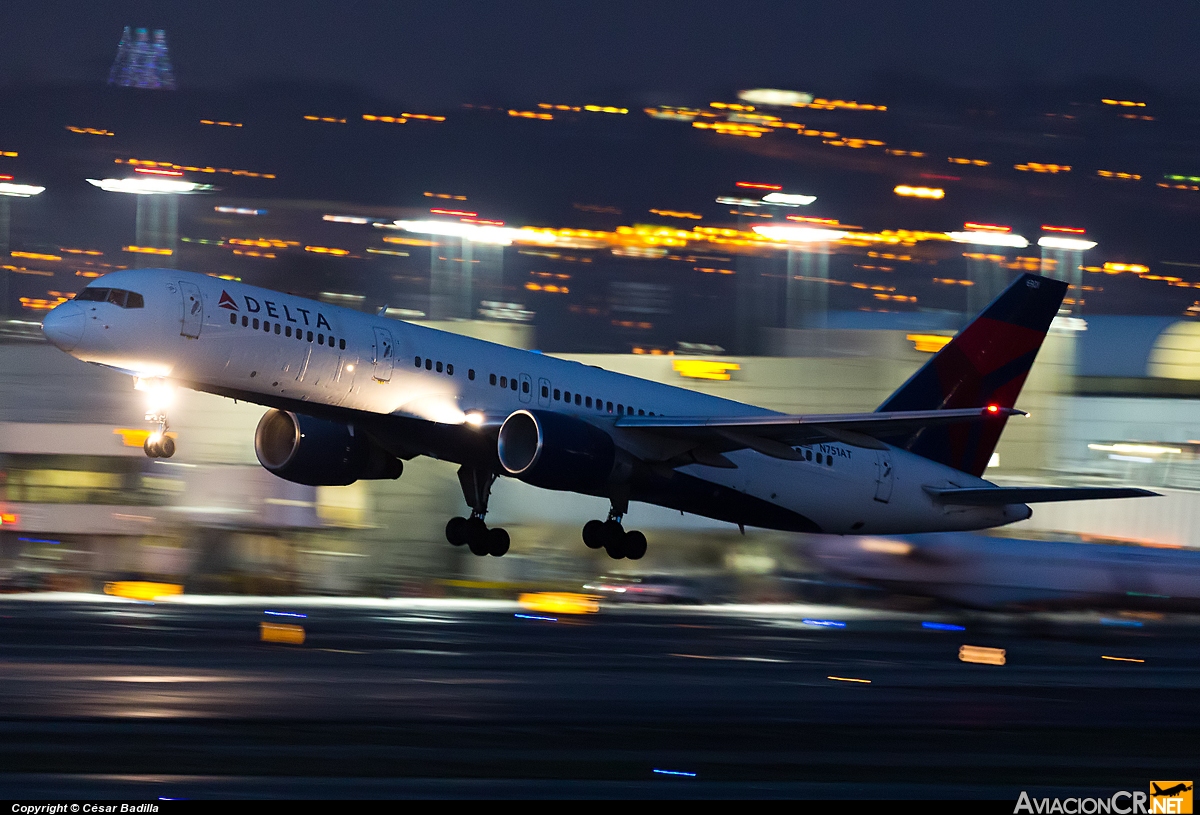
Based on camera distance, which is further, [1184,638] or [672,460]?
[1184,638]

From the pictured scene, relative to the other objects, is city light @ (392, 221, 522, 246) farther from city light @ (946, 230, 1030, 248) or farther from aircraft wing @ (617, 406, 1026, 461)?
aircraft wing @ (617, 406, 1026, 461)

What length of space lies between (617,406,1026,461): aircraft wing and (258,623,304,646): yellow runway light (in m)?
9.47

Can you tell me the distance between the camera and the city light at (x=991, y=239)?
79188 millimetres

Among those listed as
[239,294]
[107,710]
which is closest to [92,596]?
[239,294]

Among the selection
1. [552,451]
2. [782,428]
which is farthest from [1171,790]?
[552,451]

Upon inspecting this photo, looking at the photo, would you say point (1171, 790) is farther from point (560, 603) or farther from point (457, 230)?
point (457, 230)

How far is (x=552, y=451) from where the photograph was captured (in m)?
31.3

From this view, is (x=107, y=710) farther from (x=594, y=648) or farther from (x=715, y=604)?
(x=715, y=604)

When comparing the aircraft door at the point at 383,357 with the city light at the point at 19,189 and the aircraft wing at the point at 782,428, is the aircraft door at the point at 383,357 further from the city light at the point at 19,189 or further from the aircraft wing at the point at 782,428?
the city light at the point at 19,189

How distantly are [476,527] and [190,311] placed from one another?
412 inches

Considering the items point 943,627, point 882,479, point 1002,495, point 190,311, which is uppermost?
point 190,311

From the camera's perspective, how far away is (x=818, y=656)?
3300cm

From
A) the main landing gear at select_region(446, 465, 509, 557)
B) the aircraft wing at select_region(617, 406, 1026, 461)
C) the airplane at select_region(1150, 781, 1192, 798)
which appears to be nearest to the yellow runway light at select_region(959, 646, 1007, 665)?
the aircraft wing at select_region(617, 406, 1026, 461)

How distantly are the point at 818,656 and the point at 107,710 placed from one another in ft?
55.0
